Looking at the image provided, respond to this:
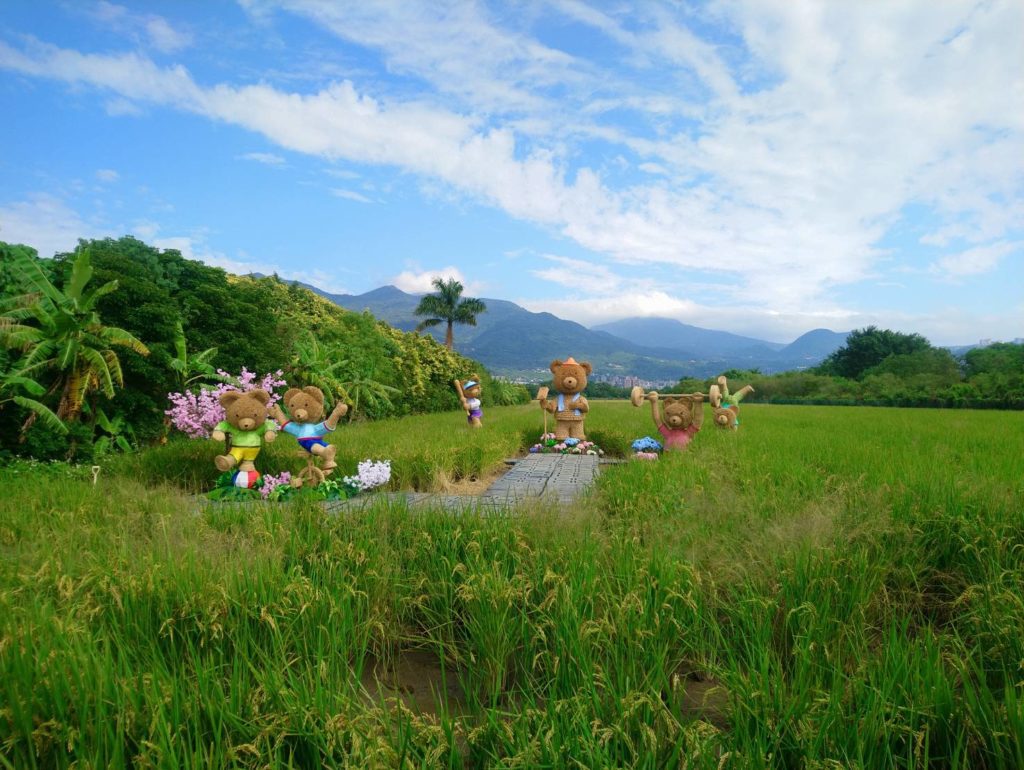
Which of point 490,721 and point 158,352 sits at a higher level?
point 158,352

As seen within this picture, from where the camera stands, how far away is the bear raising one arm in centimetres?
581

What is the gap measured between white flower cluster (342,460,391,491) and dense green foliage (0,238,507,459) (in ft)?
13.4

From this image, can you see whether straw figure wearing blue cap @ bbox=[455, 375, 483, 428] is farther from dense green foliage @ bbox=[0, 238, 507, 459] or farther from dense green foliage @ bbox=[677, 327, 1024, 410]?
dense green foliage @ bbox=[677, 327, 1024, 410]

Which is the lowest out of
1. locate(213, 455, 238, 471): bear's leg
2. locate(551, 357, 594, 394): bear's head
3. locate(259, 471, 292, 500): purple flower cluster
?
locate(259, 471, 292, 500): purple flower cluster

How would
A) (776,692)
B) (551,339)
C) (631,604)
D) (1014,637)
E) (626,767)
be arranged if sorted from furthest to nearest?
1. (551,339)
2. (631,604)
3. (1014,637)
4. (776,692)
5. (626,767)

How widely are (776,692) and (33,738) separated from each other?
8.05ft

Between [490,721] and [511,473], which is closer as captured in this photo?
[490,721]

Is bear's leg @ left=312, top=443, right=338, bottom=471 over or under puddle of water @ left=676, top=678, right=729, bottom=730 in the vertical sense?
over

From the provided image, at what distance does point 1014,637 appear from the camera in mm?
2277

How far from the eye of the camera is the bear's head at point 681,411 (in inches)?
337

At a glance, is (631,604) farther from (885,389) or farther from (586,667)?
(885,389)

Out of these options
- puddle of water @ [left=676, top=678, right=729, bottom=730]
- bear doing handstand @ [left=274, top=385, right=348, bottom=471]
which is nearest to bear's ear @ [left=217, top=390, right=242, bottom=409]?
bear doing handstand @ [left=274, top=385, right=348, bottom=471]

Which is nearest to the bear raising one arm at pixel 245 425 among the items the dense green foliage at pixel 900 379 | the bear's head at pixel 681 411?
the bear's head at pixel 681 411

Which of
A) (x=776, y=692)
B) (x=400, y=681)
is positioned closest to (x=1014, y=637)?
(x=776, y=692)
